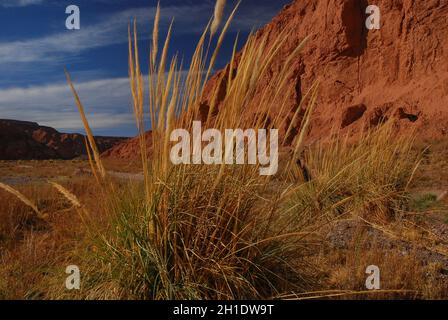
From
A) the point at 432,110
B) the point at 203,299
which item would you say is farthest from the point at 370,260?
the point at 432,110

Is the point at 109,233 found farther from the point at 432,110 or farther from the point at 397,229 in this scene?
the point at 432,110

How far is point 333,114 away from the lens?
3609cm

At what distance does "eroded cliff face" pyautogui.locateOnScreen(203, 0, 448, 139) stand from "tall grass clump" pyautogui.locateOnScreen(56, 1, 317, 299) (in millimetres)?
22037

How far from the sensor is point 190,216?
1.84 m

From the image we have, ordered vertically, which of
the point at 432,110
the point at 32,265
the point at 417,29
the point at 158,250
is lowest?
the point at 32,265

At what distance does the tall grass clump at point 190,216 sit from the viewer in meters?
1.74

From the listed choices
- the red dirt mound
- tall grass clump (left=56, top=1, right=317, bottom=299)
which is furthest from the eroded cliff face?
tall grass clump (left=56, top=1, right=317, bottom=299)

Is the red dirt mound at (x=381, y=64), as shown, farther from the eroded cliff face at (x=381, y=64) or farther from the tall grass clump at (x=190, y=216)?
the tall grass clump at (x=190, y=216)

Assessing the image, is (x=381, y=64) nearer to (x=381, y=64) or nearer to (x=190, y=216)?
(x=381, y=64)

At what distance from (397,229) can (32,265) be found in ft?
10.8

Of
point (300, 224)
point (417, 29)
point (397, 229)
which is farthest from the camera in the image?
point (417, 29)

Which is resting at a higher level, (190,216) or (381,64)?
(381,64)

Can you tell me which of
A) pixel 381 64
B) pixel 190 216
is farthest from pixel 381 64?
pixel 190 216

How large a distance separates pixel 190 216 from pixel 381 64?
35.4 m
